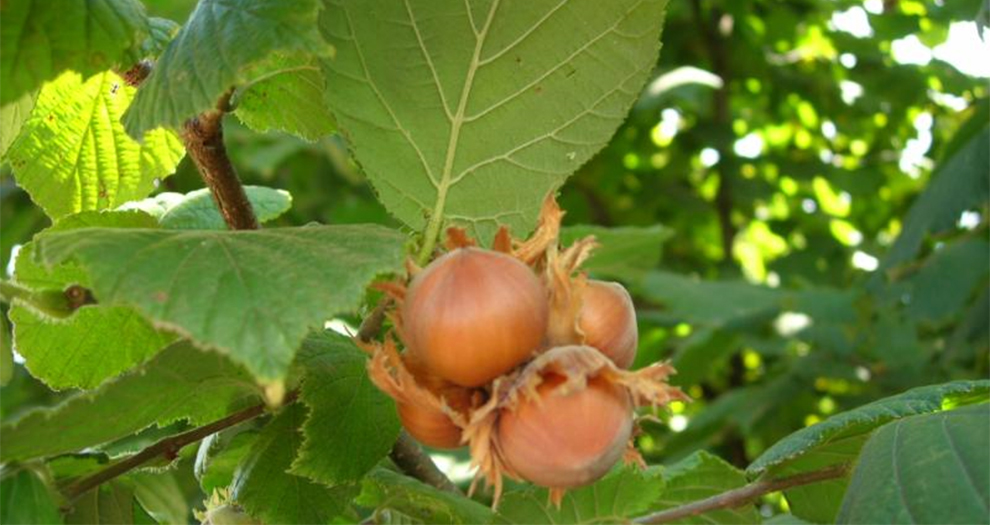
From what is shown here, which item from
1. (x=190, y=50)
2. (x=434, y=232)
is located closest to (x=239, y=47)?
(x=190, y=50)

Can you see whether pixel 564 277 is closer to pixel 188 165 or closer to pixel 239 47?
pixel 239 47

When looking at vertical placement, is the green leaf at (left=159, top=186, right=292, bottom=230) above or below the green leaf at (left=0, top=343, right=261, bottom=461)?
below

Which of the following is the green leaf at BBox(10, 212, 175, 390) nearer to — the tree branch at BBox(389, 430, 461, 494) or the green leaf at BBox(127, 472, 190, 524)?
the green leaf at BBox(127, 472, 190, 524)

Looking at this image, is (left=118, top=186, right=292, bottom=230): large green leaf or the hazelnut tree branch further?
(left=118, top=186, right=292, bottom=230): large green leaf

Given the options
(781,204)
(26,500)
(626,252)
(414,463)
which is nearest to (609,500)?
(414,463)

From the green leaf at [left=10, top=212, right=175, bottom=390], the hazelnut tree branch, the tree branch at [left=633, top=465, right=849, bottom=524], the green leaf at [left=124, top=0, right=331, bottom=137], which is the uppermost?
the green leaf at [left=124, top=0, right=331, bottom=137]

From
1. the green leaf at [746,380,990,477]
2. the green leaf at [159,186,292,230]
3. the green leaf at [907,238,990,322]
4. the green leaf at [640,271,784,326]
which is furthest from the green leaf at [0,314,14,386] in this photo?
the green leaf at [907,238,990,322]

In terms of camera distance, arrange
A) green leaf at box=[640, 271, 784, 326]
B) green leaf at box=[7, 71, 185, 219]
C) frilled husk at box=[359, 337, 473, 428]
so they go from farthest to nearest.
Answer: green leaf at box=[640, 271, 784, 326]
green leaf at box=[7, 71, 185, 219]
frilled husk at box=[359, 337, 473, 428]
